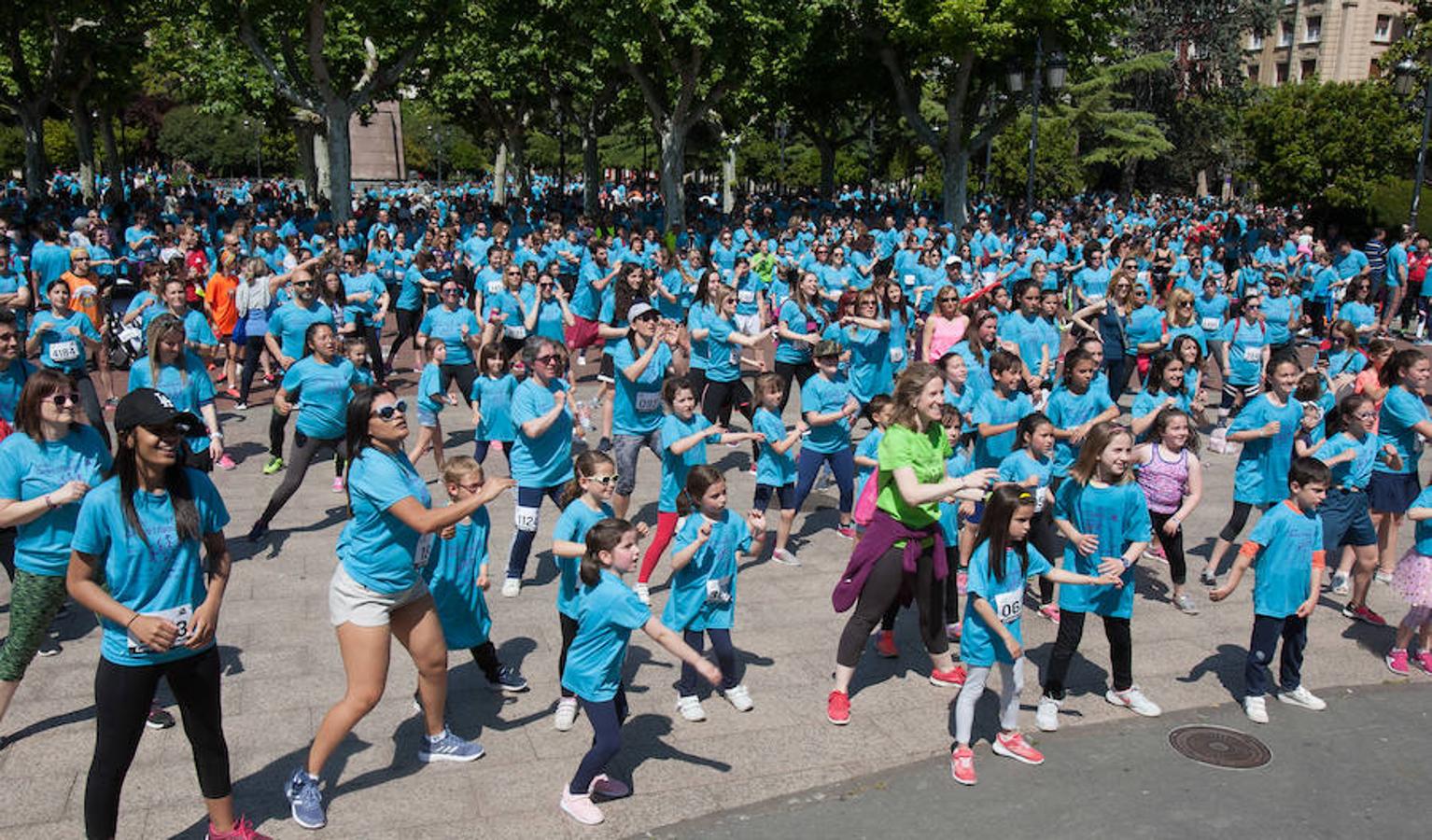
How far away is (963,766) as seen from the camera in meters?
5.31

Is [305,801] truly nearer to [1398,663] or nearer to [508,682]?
[508,682]

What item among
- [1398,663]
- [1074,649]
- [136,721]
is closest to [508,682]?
[136,721]

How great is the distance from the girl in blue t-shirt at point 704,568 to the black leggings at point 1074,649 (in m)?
1.70

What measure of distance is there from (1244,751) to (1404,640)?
1.85 meters

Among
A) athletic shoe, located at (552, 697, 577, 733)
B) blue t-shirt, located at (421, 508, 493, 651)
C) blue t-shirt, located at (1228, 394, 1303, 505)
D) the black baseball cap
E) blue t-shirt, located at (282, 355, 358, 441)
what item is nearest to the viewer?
the black baseball cap

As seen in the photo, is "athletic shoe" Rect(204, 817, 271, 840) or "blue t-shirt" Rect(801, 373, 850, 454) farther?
"blue t-shirt" Rect(801, 373, 850, 454)

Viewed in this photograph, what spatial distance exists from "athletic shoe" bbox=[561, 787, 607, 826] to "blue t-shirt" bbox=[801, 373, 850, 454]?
3717 millimetres

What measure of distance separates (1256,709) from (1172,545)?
5.07 feet

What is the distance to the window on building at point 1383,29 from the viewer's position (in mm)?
61875

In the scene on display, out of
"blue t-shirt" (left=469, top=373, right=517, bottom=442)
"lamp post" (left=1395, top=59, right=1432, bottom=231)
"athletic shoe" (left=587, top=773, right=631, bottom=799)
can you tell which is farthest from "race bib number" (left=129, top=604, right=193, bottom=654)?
"lamp post" (left=1395, top=59, right=1432, bottom=231)

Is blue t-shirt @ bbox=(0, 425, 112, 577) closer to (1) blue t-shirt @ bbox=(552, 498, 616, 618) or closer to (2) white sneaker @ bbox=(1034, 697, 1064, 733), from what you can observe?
(1) blue t-shirt @ bbox=(552, 498, 616, 618)

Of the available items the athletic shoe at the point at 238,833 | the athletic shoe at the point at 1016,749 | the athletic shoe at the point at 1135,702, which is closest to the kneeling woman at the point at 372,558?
the athletic shoe at the point at 238,833

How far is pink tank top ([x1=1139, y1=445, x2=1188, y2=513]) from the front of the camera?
23.4 ft

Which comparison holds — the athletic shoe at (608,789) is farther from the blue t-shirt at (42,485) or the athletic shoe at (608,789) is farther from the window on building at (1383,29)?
the window on building at (1383,29)
